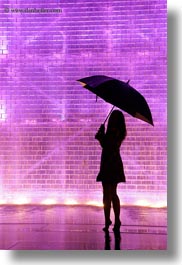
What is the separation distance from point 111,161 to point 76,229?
1.97 feet

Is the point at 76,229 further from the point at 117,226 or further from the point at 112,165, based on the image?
the point at 112,165

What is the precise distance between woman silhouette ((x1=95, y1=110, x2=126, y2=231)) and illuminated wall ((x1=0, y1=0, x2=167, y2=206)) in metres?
0.22

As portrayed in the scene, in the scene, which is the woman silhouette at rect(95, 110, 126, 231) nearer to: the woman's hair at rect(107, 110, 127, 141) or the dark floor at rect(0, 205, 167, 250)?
the woman's hair at rect(107, 110, 127, 141)

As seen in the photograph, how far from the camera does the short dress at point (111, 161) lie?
4.23 meters

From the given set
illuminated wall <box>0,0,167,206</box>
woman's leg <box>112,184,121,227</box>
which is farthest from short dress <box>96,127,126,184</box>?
illuminated wall <box>0,0,167,206</box>

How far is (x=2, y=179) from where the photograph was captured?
4.62 m

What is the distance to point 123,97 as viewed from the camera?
4.02 meters

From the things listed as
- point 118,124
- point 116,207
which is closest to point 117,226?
point 116,207

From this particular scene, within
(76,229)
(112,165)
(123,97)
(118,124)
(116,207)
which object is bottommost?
(76,229)

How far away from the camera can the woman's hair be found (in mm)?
4262

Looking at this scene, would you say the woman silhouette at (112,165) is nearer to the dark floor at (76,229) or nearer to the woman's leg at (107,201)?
the woman's leg at (107,201)

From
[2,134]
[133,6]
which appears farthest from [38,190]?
[133,6]

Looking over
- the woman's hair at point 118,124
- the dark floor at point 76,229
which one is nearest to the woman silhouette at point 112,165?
the woman's hair at point 118,124

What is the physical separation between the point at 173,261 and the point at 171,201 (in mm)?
455
